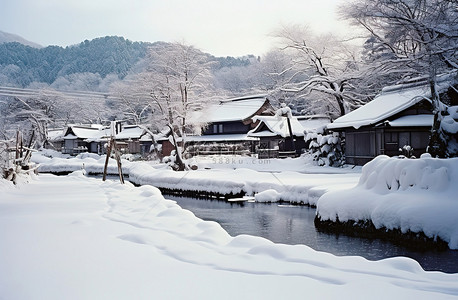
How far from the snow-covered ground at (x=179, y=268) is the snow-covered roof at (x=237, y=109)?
38183 mm

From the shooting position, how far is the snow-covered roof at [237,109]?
149 ft

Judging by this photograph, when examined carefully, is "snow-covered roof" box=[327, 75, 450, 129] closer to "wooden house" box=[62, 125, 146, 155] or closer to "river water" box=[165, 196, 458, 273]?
"river water" box=[165, 196, 458, 273]

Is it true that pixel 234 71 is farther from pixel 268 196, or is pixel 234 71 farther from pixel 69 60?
pixel 268 196

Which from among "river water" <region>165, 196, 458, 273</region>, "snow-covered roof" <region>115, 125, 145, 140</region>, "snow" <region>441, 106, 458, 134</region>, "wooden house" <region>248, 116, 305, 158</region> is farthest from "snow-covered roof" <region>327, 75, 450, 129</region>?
"snow-covered roof" <region>115, 125, 145, 140</region>

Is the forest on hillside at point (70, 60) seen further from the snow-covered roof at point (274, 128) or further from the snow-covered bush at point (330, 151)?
the snow-covered bush at point (330, 151)

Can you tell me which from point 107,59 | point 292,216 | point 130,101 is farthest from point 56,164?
point 107,59

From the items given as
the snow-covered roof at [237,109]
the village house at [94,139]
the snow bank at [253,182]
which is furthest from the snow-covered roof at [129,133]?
the snow bank at [253,182]

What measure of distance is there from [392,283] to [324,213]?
7.78 meters

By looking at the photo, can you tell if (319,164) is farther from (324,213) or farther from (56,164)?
(56,164)

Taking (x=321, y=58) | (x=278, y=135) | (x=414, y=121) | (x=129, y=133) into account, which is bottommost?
(x=278, y=135)

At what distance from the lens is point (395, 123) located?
23.0 meters

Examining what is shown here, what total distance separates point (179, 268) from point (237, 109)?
43.2 m

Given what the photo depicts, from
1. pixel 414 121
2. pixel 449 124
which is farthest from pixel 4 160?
pixel 414 121

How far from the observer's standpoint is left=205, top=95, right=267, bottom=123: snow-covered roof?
4541 centimetres
